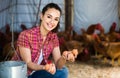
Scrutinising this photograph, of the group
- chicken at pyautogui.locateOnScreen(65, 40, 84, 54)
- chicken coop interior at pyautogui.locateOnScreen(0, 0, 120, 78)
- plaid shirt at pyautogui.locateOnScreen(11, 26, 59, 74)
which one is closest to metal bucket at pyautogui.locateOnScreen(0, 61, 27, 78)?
plaid shirt at pyautogui.locateOnScreen(11, 26, 59, 74)

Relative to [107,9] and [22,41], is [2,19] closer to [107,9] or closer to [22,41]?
[107,9]

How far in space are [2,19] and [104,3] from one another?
1.74m

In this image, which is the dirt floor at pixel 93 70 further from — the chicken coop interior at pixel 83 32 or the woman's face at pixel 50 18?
the woman's face at pixel 50 18

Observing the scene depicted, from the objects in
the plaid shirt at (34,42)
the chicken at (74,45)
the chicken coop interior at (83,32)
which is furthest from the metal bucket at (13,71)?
the chicken at (74,45)

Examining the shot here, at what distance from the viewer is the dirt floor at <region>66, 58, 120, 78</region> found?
9.53ft

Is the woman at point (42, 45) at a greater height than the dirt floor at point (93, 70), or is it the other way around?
the woman at point (42, 45)

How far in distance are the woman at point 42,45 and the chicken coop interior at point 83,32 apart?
975 mm

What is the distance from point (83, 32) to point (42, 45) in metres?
2.31

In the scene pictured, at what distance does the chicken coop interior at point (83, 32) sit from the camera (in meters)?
3.18

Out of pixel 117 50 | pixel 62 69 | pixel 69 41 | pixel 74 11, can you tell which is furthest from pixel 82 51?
pixel 62 69

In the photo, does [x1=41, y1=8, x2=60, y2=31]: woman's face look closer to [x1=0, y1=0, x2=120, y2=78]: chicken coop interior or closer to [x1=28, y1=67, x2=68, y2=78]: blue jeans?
[x1=28, y1=67, x2=68, y2=78]: blue jeans

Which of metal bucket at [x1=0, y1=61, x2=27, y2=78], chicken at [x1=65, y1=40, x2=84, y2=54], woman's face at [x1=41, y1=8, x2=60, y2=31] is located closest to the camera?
metal bucket at [x1=0, y1=61, x2=27, y2=78]

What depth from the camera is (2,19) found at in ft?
12.7

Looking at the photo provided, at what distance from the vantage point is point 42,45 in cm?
153
